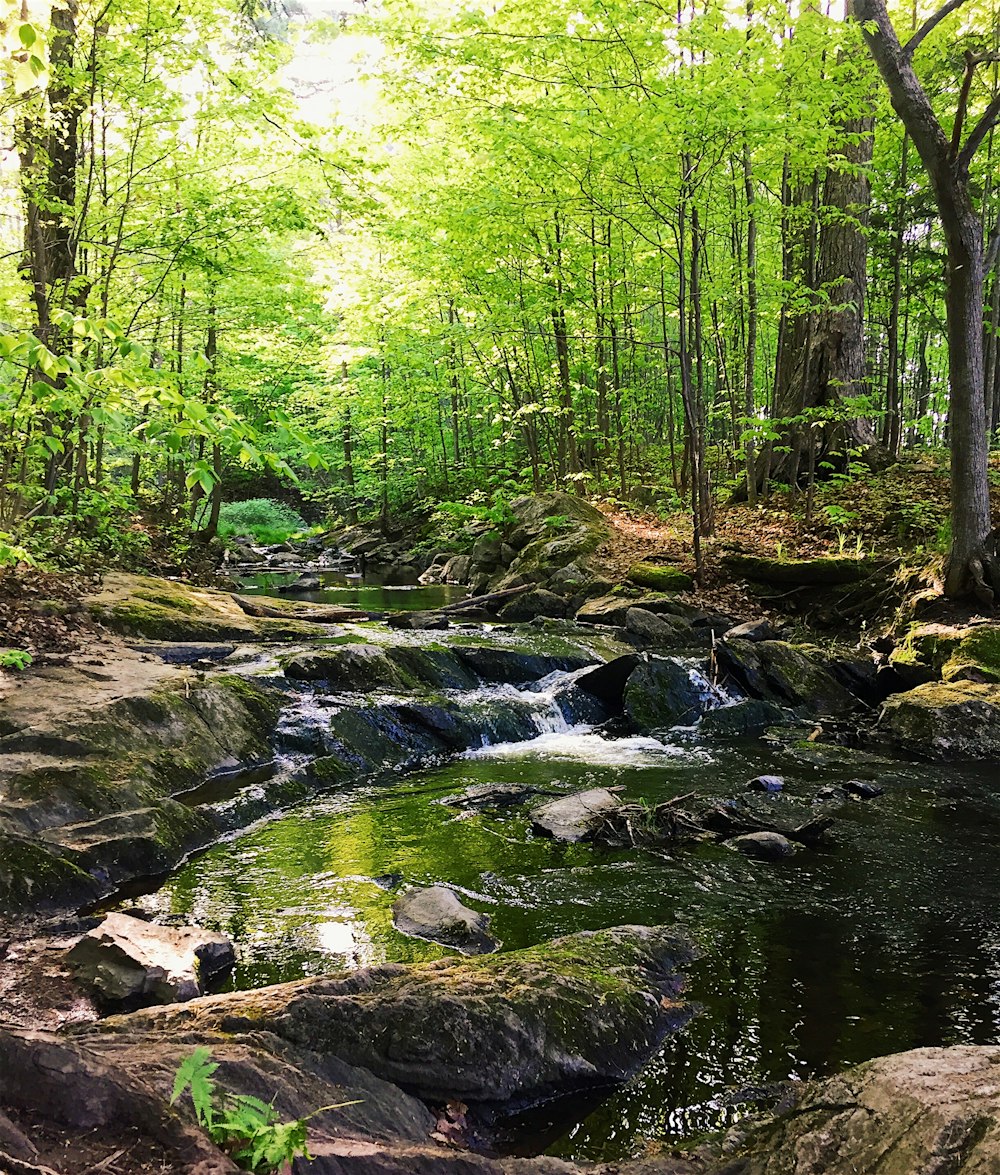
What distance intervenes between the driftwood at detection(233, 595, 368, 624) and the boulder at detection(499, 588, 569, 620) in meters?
2.84

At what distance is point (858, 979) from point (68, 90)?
12.6 m

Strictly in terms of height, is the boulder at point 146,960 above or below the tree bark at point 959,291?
below

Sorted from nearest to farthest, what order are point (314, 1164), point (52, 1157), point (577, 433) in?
point (52, 1157)
point (314, 1164)
point (577, 433)

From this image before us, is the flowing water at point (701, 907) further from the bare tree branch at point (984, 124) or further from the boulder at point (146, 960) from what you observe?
the bare tree branch at point (984, 124)

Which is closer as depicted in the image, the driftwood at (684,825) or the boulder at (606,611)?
the driftwood at (684,825)

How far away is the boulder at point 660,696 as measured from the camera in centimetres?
995

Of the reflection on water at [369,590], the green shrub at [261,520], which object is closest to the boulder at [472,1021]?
the reflection on water at [369,590]

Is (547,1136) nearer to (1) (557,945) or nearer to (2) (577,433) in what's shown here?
(1) (557,945)

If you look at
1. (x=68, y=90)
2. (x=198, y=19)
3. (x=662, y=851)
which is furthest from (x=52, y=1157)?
(x=198, y=19)

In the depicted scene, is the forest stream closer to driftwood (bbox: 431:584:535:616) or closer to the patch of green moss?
the patch of green moss

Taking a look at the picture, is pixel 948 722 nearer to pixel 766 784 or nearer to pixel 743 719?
pixel 743 719

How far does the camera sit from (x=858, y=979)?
166 inches

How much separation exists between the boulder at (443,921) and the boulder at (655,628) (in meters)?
7.86

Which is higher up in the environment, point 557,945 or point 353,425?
point 353,425
